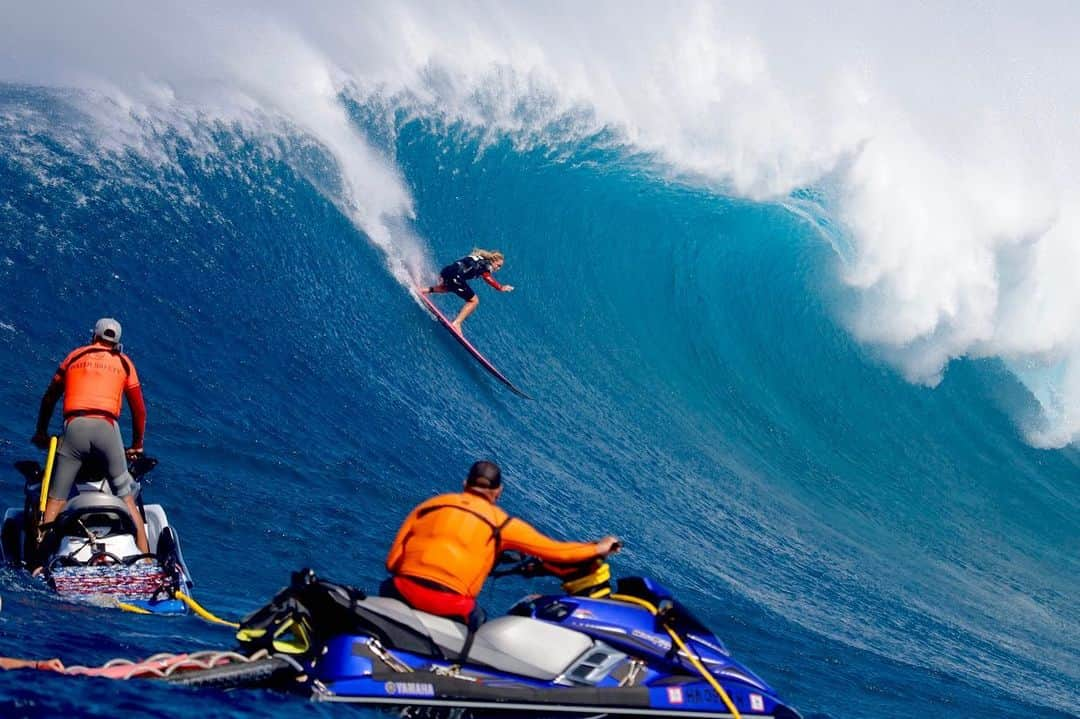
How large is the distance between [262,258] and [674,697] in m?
8.84

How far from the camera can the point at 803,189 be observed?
23.7 metres

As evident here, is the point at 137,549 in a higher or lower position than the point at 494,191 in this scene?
lower

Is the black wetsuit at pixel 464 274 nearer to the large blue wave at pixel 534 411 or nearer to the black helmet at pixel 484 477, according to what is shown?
the large blue wave at pixel 534 411

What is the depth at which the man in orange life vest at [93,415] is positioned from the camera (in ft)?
22.4

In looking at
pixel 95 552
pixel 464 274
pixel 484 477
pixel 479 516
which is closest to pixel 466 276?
pixel 464 274

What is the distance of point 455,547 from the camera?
17.2ft

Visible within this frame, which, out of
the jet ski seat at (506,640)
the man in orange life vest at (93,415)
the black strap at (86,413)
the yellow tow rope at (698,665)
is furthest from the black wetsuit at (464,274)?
the jet ski seat at (506,640)

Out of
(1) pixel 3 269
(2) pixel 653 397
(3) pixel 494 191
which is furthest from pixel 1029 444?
(1) pixel 3 269

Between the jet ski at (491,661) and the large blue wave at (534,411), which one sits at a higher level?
the large blue wave at (534,411)

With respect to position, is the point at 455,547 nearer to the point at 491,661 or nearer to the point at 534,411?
the point at 491,661

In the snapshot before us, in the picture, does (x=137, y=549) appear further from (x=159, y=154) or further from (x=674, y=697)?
(x=159, y=154)

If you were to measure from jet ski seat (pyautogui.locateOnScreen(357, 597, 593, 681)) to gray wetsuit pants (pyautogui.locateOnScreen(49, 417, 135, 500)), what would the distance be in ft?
8.17

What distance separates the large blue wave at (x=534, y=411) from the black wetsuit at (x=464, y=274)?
1.04 ft

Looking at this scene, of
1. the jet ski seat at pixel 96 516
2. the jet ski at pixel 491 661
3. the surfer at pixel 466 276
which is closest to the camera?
the jet ski at pixel 491 661
